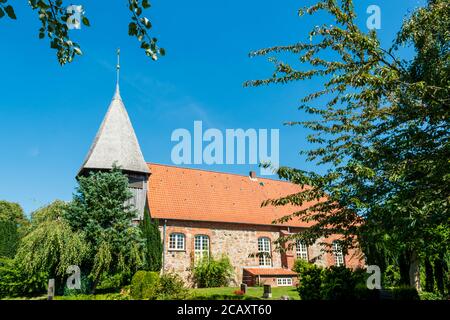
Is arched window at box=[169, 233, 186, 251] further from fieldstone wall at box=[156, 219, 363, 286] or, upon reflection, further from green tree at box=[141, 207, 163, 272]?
green tree at box=[141, 207, 163, 272]

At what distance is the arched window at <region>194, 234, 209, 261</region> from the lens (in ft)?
72.1

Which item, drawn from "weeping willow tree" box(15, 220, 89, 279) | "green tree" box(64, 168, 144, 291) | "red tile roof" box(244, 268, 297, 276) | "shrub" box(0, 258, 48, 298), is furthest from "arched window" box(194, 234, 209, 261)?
"shrub" box(0, 258, 48, 298)

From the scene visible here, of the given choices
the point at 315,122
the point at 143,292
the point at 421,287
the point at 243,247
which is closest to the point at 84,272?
the point at 143,292

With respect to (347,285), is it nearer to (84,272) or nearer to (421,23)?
(421,23)

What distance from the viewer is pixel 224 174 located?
2772cm

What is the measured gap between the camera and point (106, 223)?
18.2 metres

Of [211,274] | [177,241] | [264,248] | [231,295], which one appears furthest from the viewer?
[264,248]

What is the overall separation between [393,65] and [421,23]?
2.00 meters

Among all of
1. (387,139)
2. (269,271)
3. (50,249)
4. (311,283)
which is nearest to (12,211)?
(50,249)

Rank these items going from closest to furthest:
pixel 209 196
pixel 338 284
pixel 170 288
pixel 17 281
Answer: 1. pixel 338 284
2. pixel 170 288
3. pixel 17 281
4. pixel 209 196

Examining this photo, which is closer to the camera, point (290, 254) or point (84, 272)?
point (84, 272)

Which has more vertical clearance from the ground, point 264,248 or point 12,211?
point 12,211

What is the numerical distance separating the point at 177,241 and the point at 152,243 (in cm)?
233

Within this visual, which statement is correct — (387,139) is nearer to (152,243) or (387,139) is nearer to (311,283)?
(311,283)
